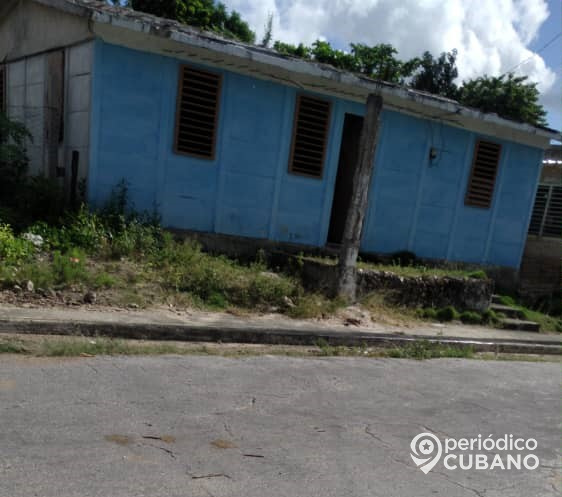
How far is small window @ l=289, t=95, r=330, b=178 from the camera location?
30.3 ft

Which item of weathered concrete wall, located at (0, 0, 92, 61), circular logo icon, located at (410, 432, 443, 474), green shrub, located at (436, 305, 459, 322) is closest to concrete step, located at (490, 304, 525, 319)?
green shrub, located at (436, 305, 459, 322)

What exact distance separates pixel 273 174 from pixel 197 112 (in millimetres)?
1785

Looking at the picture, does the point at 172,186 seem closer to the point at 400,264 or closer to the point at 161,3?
the point at 400,264

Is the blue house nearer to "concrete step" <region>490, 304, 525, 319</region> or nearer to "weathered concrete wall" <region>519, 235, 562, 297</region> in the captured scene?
"weathered concrete wall" <region>519, 235, 562, 297</region>

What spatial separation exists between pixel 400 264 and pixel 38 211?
688 centimetres

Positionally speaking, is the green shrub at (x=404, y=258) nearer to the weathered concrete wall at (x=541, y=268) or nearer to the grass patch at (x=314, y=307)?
the grass patch at (x=314, y=307)

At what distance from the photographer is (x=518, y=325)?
9.35 meters

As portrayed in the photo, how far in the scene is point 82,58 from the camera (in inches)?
315

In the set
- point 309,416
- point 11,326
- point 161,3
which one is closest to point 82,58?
point 11,326

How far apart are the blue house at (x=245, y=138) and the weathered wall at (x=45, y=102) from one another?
4cm

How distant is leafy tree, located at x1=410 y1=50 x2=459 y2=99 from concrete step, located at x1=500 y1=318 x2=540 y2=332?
1951 centimetres

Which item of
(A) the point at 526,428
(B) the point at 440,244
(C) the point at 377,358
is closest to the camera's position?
(A) the point at 526,428

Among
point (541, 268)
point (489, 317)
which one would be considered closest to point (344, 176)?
point (489, 317)

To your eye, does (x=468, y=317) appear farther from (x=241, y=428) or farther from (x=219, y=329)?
(x=241, y=428)
